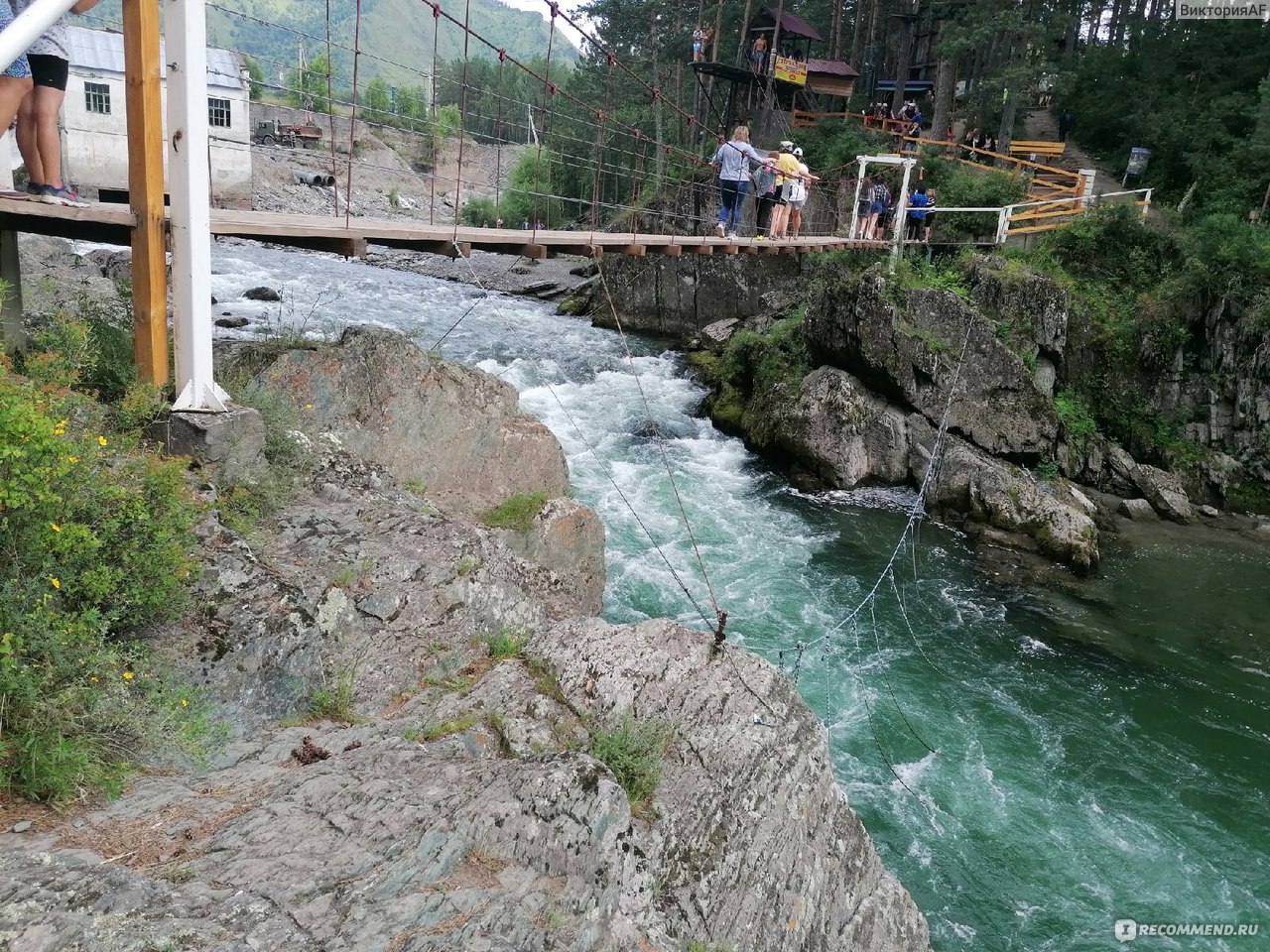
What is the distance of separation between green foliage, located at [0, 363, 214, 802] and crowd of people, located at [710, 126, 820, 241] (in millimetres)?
8499

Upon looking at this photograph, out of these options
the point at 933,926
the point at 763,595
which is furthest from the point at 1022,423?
the point at 933,926

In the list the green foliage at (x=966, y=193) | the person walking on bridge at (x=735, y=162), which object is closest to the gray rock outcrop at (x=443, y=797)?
the person walking on bridge at (x=735, y=162)

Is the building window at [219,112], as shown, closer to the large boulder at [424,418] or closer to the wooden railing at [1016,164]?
the large boulder at [424,418]

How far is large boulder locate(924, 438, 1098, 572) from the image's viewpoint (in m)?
10.3

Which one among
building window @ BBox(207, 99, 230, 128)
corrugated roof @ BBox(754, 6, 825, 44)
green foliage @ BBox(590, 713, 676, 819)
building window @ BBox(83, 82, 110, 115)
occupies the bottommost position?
green foliage @ BBox(590, 713, 676, 819)

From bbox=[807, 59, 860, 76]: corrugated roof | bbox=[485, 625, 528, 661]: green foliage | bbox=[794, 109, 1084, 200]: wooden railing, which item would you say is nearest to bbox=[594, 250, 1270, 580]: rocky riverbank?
bbox=[794, 109, 1084, 200]: wooden railing

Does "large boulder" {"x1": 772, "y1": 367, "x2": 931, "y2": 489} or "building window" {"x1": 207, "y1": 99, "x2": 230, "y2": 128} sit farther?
"building window" {"x1": 207, "y1": 99, "x2": 230, "y2": 128}

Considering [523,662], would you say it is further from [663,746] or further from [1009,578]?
[1009,578]

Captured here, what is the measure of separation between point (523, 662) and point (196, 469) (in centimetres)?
200

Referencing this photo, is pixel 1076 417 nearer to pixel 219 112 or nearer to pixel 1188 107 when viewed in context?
pixel 1188 107

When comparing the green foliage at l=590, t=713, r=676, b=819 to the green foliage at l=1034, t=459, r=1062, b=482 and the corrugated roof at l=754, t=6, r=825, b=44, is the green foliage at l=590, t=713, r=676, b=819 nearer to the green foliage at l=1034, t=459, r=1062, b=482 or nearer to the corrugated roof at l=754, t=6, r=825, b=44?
the green foliage at l=1034, t=459, r=1062, b=482

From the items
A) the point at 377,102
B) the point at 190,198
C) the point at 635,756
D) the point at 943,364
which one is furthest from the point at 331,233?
the point at 943,364

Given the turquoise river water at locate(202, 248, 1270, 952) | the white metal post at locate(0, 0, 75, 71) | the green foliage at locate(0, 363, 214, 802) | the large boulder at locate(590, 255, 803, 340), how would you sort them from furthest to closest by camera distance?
1. the large boulder at locate(590, 255, 803, 340)
2. the turquoise river water at locate(202, 248, 1270, 952)
3. the green foliage at locate(0, 363, 214, 802)
4. the white metal post at locate(0, 0, 75, 71)

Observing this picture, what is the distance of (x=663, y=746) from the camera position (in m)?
3.96
